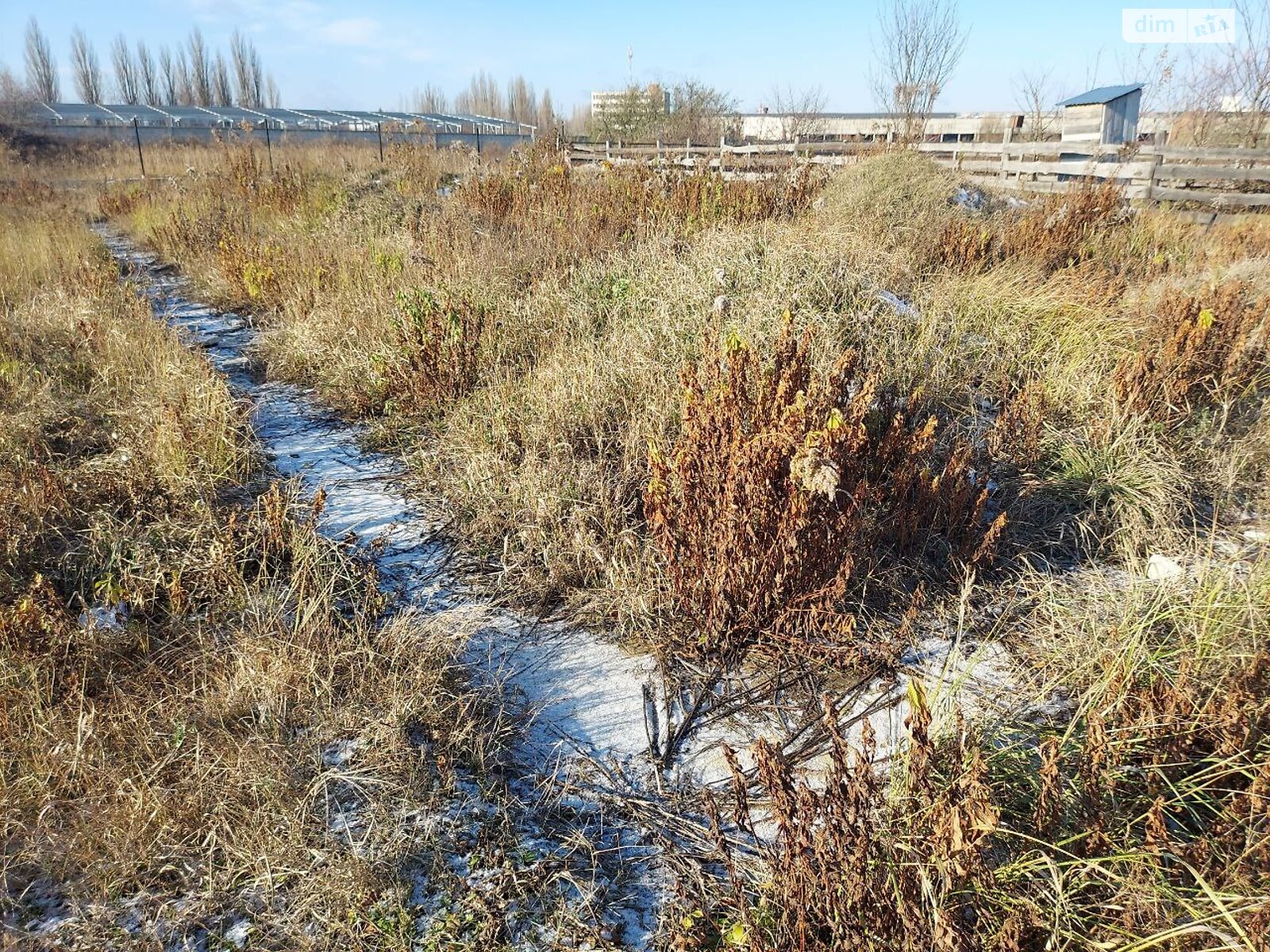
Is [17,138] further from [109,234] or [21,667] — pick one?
[21,667]

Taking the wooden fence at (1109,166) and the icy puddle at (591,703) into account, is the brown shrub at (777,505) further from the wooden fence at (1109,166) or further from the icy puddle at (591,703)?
the wooden fence at (1109,166)

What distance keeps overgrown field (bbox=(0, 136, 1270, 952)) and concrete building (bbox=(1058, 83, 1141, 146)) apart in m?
13.0

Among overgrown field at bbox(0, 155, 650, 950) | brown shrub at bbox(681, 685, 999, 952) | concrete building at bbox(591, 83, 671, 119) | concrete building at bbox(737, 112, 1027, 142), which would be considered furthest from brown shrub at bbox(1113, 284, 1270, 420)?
concrete building at bbox(591, 83, 671, 119)

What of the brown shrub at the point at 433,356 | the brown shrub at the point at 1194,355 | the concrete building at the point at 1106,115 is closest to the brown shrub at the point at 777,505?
the brown shrub at the point at 1194,355

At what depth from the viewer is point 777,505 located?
267 centimetres

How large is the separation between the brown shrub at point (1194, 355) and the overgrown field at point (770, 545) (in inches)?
1.4

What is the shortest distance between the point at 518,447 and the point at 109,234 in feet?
37.1

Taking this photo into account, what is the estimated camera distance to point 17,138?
24891 mm

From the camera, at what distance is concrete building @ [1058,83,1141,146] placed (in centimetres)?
1635

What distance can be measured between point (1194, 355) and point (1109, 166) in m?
9.46

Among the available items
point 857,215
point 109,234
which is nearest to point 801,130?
point 857,215

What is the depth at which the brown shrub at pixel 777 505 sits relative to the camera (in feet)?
8.53

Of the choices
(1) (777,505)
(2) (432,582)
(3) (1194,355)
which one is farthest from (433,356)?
(3) (1194,355)

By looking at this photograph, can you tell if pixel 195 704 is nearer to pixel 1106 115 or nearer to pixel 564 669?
pixel 564 669
